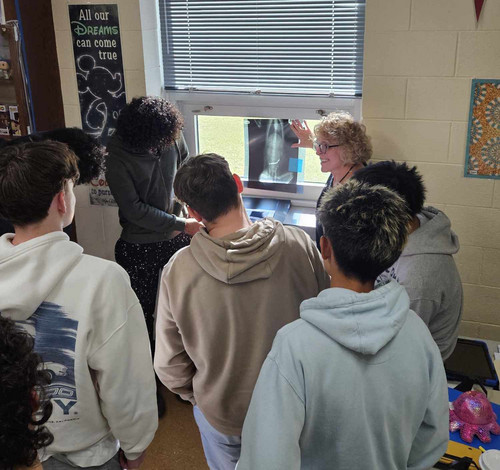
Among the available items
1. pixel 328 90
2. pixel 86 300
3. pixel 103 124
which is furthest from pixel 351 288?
pixel 103 124

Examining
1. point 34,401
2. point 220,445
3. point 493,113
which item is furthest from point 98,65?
point 34,401

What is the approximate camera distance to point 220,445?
1866 millimetres

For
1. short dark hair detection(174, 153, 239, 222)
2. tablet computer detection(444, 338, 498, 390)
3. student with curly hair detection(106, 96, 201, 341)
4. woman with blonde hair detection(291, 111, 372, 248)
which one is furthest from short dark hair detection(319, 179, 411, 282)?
student with curly hair detection(106, 96, 201, 341)

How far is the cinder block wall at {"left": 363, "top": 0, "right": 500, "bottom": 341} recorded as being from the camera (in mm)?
2418

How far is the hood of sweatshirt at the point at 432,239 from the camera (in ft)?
5.65

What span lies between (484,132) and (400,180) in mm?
1051

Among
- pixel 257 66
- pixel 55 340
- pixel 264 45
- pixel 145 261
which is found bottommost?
pixel 145 261

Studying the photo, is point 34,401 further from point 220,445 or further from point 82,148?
point 82,148

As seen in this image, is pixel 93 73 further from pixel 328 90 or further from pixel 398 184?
pixel 398 184

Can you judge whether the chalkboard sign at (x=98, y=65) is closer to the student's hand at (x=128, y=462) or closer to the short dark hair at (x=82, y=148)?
the short dark hair at (x=82, y=148)

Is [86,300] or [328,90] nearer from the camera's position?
[86,300]

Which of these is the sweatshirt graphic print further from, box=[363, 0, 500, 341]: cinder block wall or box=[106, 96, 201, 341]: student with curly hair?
box=[363, 0, 500, 341]: cinder block wall

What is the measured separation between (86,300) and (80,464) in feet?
1.59

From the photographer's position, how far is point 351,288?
1.25 meters
